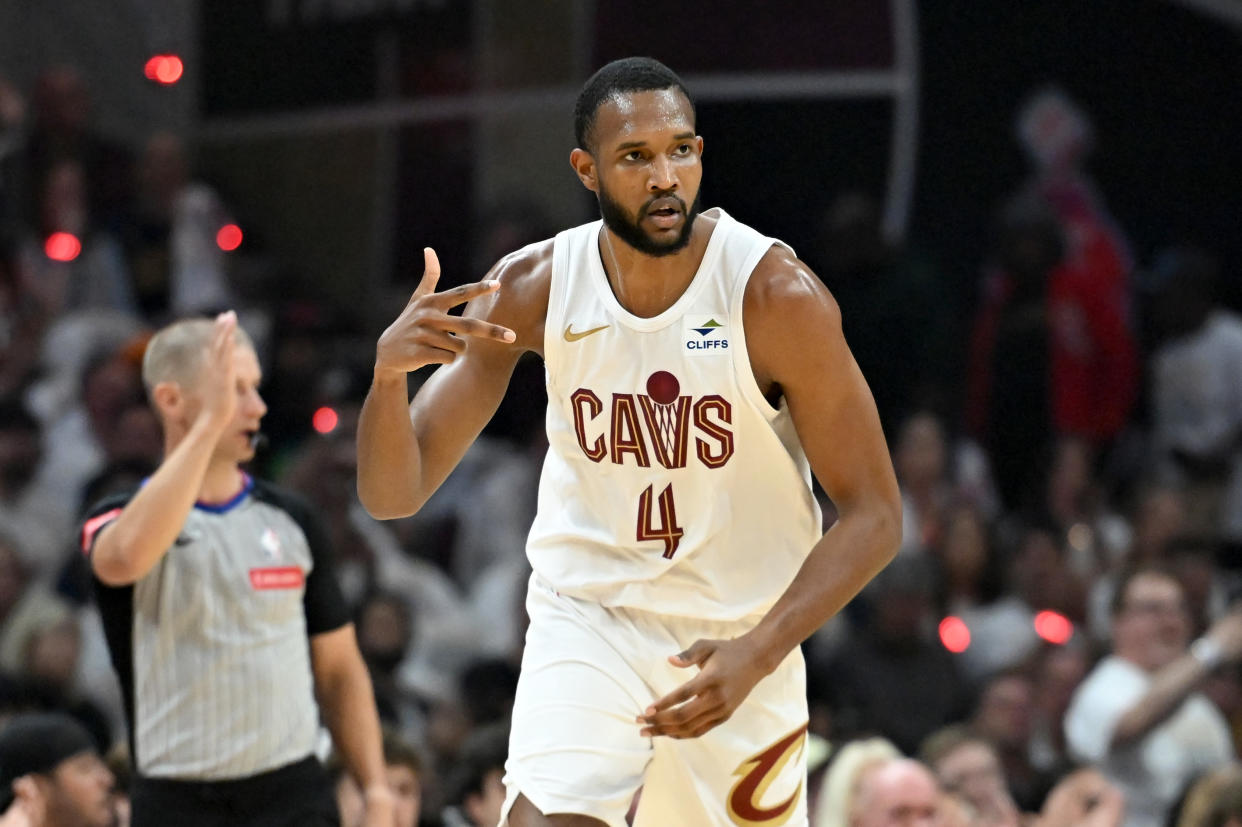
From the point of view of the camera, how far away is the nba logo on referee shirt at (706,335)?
3996 millimetres

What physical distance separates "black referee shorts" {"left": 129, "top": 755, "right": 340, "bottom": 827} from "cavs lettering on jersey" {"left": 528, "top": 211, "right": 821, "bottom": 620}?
106 cm

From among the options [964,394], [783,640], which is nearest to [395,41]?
[964,394]

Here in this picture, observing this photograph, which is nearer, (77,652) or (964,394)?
(77,652)

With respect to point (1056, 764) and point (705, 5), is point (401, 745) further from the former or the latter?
point (705, 5)

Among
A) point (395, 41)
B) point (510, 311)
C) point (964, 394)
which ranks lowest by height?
point (964, 394)

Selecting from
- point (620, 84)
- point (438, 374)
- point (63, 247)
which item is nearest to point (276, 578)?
point (438, 374)

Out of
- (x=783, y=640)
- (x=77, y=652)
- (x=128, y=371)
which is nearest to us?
(x=783, y=640)

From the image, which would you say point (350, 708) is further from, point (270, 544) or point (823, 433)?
point (823, 433)

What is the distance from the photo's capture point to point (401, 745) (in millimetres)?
5934

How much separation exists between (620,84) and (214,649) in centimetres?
179

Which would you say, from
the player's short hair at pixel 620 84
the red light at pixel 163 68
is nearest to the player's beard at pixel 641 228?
the player's short hair at pixel 620 84

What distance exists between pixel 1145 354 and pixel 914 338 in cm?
140

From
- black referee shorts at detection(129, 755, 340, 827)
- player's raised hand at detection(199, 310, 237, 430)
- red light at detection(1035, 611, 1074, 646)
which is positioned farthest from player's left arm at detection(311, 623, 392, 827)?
red light at detection(1035, 611, 1074, 646)

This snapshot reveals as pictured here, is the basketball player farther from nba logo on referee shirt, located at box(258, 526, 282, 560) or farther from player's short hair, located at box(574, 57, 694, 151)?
nba logo on referee shirt, located at box(258, 526, 282, 560)
